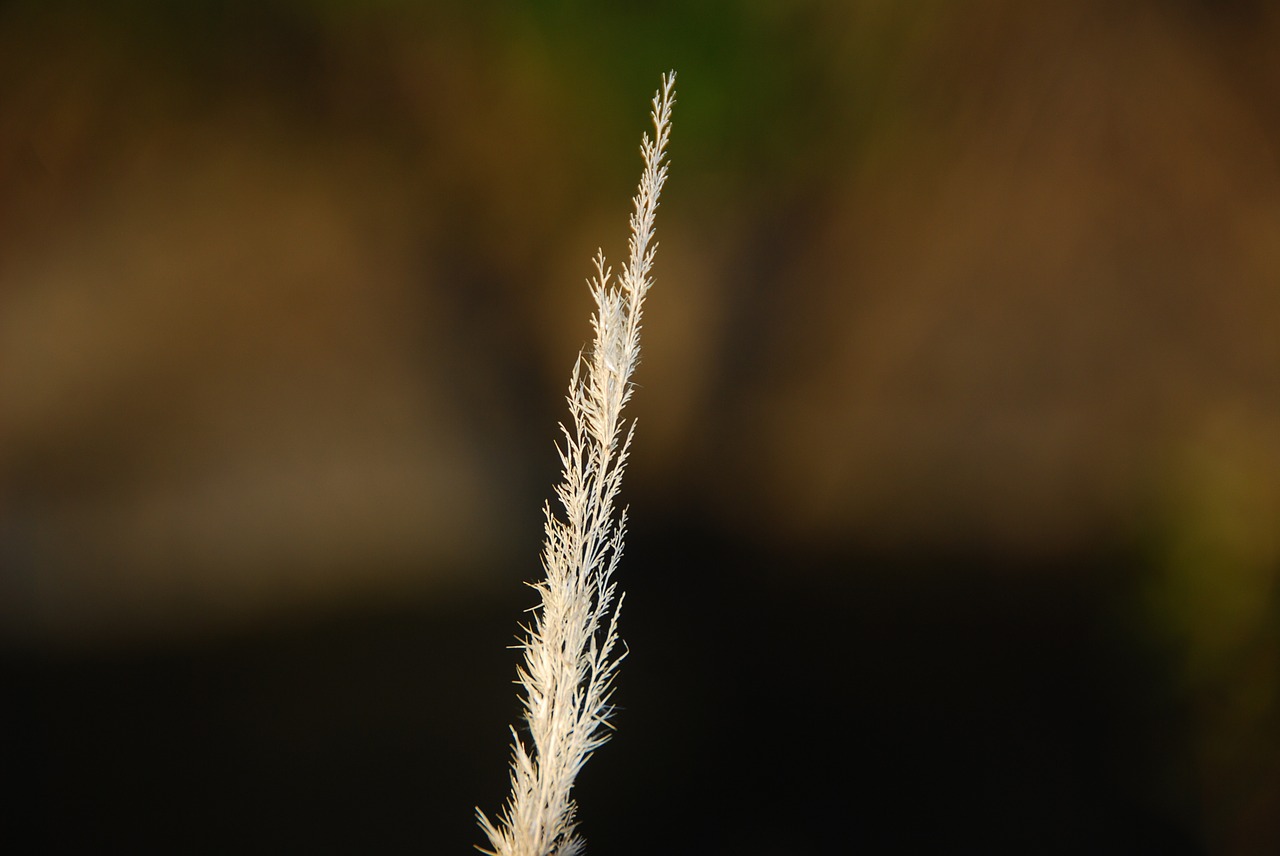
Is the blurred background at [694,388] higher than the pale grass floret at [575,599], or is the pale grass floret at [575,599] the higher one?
the blurred background at [694,388]

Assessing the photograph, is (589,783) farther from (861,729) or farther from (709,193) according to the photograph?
(709,193)

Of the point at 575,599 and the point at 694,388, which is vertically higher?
the point at 694,388

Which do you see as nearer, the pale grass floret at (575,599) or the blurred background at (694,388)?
the pale grass floret at (575,599)

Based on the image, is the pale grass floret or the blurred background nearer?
the pale grass floret

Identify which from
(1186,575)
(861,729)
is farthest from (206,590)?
(1186,575)

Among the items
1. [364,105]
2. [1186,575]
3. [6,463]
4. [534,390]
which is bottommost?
[1186,575]

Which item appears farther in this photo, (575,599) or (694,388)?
(694,388)

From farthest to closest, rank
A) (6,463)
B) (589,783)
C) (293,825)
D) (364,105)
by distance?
1. (364,105)
2. (6,463)
3. (589,783)
4. (293,825)

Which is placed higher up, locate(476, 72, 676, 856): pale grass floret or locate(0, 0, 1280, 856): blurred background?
locate(0, 0, 1280, 856): blurred background
